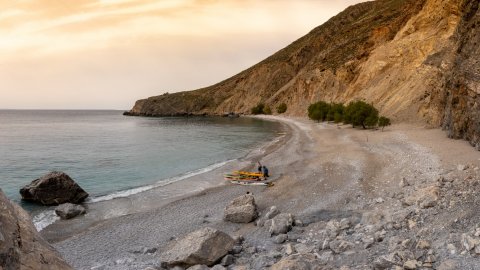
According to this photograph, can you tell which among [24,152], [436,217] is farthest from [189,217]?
[24,152]

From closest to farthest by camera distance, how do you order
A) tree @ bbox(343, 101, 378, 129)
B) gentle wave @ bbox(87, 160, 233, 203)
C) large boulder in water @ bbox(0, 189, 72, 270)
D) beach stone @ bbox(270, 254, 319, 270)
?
large boulder in water @ bbox(0, 189, 72, 270) < beach stone @ bbox(270, 254, 319, 270) < gentle wave @ bbox(87, 160, 233, 203) < tree @ bbox(343, 101, 378, 129)

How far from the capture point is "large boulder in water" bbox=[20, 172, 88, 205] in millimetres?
24844

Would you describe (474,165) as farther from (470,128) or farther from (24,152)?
(24,152)

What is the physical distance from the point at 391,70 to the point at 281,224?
6853 cm

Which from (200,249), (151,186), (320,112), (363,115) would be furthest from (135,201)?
(320,112)

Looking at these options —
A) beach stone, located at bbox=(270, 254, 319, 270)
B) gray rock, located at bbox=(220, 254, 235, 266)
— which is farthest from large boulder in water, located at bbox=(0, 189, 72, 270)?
gray rock, located at bbox=(220, 254, 235, 266)

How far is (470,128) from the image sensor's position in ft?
95.9

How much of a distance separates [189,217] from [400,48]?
69521 millimetres

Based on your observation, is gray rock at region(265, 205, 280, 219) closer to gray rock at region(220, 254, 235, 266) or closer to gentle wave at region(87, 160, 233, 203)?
gray rock at region(220, 254, 235, 266)

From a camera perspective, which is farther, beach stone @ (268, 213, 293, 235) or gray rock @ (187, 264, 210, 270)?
beach stone @ (268, 213, 293, 235)

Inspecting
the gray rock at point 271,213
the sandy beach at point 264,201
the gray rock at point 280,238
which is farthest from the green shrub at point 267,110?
the gray rock at point 280,238

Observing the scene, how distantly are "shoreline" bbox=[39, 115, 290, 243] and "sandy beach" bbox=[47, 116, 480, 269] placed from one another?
2.4 inches

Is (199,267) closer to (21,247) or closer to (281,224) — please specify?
(281,224)

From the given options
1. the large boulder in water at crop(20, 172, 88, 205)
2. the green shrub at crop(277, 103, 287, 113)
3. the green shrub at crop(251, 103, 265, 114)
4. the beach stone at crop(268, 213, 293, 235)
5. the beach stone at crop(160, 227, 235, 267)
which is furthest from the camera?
the green shrub at crop(251, 103, 265, 114)
